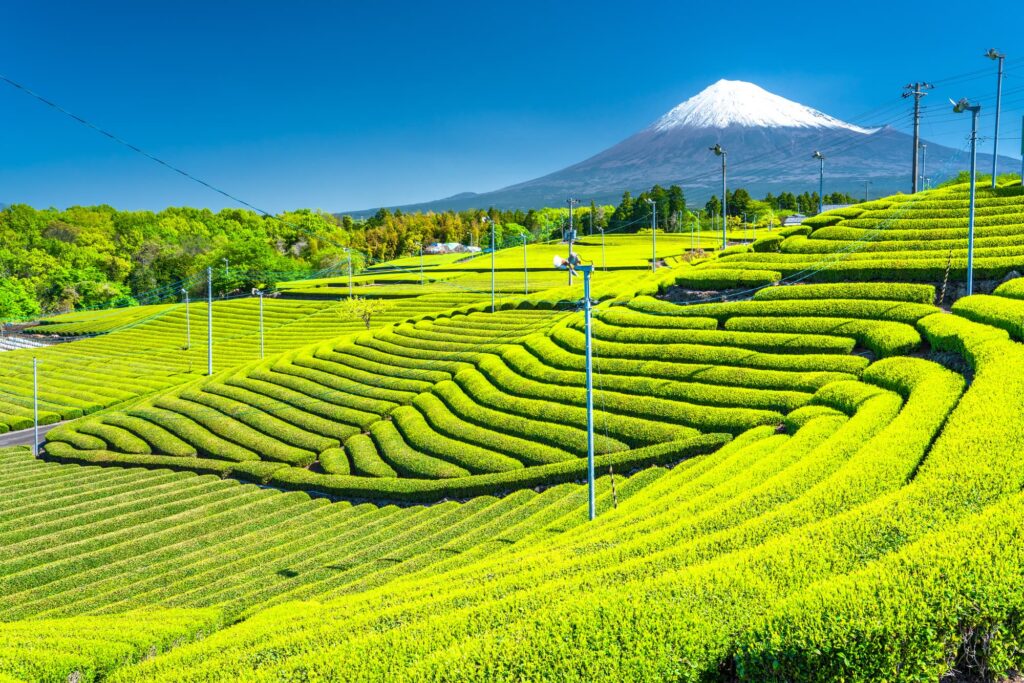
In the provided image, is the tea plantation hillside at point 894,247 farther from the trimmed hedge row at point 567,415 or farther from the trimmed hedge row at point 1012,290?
the trimmed hedge row at point 567,415

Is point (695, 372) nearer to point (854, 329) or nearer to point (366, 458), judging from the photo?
point (854, 329)

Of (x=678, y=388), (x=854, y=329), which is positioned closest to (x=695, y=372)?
(x=678, y=388)

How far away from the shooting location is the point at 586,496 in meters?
21.8

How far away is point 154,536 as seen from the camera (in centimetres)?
2336

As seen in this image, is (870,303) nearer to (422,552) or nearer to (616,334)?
(616,334)

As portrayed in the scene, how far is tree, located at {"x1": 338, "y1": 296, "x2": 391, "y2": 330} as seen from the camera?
2596 inches

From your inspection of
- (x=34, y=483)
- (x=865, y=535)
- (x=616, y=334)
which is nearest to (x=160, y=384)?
(x=34, y=483)

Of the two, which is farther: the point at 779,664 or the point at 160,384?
the point at 160,384

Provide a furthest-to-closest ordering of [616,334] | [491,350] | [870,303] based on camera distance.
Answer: [491,350] < [616,334] < [870,303]

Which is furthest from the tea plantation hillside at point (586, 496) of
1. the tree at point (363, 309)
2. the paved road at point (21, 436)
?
the tree at point (363, 309)

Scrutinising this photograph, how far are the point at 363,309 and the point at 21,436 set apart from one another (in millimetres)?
29728

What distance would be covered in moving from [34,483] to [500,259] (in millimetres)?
79896

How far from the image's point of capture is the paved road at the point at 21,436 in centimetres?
4291

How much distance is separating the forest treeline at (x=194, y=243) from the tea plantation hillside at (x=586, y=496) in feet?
199
